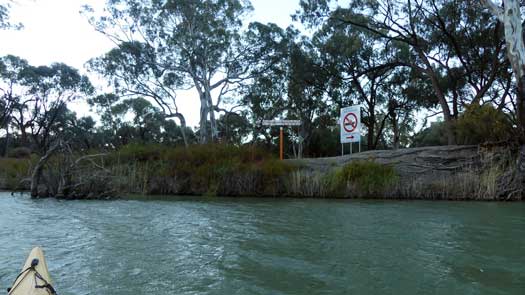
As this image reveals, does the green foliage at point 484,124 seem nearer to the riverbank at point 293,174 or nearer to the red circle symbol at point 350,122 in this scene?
the riverbank at point 293,174

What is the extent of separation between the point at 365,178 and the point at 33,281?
12.6 meters

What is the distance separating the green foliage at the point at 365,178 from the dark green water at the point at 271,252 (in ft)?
17.0

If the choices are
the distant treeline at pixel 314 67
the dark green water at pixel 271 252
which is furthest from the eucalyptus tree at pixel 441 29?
the dark green water at pixel 271 252

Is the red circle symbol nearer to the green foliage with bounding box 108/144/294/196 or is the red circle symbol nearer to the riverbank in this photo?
the riverbank

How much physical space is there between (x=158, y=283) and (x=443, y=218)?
6.38m

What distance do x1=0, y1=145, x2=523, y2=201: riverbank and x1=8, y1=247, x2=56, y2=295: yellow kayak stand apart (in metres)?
10.4

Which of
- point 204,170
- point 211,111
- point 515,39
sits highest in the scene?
point 515,39

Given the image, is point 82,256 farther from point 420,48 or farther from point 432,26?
point 432,26

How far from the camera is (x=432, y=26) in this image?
869 inches

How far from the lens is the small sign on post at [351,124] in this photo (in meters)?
17.2

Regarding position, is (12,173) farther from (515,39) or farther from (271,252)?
(515,39)

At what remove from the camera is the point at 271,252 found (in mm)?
5363

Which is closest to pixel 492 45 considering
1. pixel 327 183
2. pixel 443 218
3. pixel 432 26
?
pixel 432 26

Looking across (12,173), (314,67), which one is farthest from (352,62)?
(12,173)
